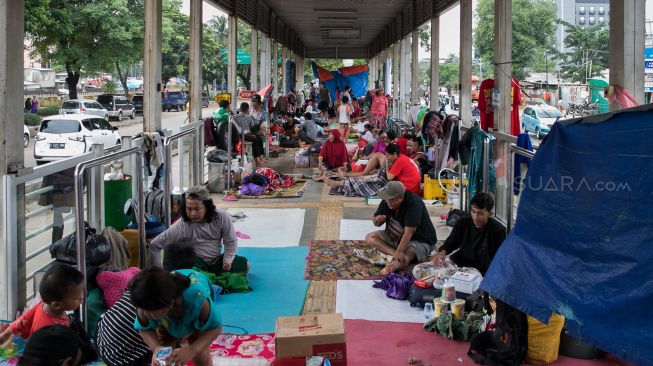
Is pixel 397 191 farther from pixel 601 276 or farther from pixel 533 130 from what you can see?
pixel 533 130

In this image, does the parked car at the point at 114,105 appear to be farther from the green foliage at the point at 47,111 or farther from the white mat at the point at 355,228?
the white mat at the point at 355,228

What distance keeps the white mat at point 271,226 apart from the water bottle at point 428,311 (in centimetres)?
291

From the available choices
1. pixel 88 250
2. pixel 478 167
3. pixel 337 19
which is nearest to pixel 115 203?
pixel 88 250

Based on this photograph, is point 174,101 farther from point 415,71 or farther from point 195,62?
point 195,62

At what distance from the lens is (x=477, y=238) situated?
633 centimetres

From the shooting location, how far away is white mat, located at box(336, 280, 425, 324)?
19.3ft

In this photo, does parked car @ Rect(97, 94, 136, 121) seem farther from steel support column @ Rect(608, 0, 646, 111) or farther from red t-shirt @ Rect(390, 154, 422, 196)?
steel support column @ Rect(608, 0, 646, 111)

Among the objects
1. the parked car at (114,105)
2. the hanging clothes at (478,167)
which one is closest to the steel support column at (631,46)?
the hanging clothes at (478,167)

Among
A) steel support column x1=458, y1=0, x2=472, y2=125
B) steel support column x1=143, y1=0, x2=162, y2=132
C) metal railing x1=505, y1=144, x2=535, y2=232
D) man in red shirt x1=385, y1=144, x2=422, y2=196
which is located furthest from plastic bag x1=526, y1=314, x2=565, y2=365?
steel support column x1=458, y1=0, x2=472, y2=125

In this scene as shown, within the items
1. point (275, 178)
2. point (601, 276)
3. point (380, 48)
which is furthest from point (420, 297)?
point (380, 48)

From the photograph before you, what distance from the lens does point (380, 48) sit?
33.3 meters

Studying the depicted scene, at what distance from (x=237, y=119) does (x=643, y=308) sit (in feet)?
36.2

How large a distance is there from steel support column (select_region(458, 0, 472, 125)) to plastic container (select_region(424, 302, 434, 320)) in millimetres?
7055

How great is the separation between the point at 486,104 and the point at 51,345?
8210mm
